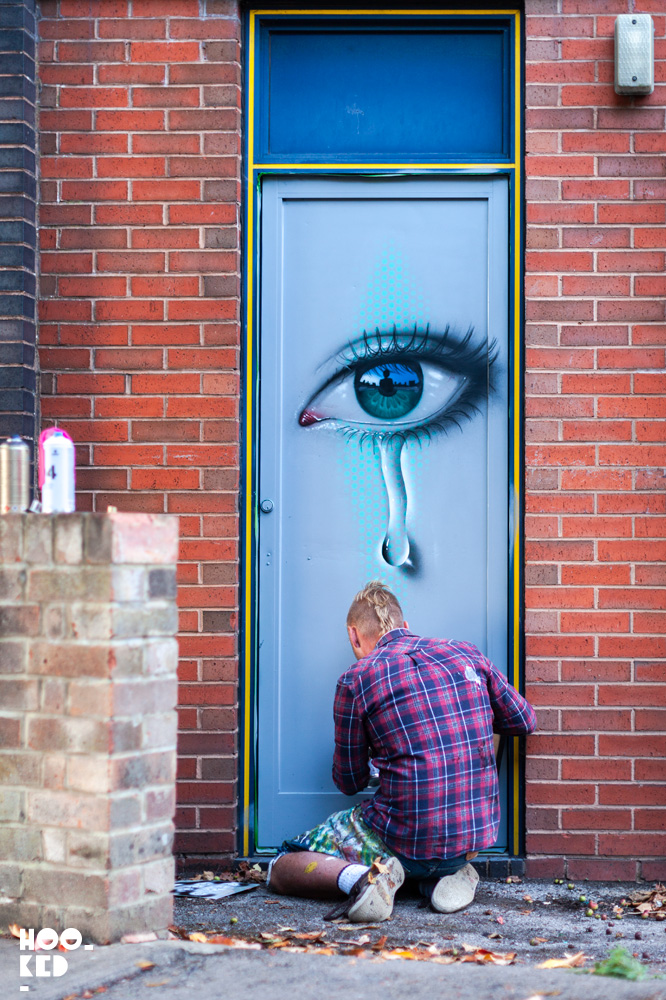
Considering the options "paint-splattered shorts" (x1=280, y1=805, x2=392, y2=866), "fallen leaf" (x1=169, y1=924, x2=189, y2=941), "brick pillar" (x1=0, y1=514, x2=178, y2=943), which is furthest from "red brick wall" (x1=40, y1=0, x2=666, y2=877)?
"brick pillar" (x1=0, y1=514, x2=178, y2=943)

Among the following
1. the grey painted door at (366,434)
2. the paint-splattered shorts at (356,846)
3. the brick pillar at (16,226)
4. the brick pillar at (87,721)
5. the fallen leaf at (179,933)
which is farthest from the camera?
the grey painted door at (366,434)

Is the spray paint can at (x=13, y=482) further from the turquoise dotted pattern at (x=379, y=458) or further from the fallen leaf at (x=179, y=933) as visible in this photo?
the turquoise dotted pattern at (x=379, y=458)

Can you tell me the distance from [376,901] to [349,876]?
0.22 meters

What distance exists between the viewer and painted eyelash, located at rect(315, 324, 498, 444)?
15.6 feet

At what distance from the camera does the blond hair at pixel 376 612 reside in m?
4.29

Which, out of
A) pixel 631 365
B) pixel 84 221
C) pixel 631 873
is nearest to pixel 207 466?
pixel 84 221

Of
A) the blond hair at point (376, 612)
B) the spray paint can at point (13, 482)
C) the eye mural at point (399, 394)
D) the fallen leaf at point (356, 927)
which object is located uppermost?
the eye mural at point (399, 394)

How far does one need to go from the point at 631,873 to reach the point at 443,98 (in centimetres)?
346

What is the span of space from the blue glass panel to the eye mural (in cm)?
85

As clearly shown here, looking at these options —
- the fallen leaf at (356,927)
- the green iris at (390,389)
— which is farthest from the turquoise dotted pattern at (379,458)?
the fallen leaf at (356,927)

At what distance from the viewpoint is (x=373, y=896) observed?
3775mm

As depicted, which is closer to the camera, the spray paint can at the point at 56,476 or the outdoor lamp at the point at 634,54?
the spray paint can at the point at 56,476

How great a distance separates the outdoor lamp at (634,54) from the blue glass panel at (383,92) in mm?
503

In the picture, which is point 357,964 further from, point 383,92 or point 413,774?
point 383,92
